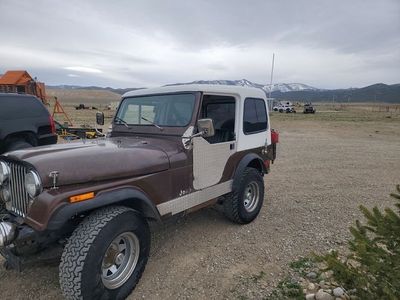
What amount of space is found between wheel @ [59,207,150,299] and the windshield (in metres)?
1.42

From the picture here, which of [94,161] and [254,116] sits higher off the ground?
[254,116]

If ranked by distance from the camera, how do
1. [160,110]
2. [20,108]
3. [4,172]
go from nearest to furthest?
1. [4,172]
2. [160,110]
3. [20,108]

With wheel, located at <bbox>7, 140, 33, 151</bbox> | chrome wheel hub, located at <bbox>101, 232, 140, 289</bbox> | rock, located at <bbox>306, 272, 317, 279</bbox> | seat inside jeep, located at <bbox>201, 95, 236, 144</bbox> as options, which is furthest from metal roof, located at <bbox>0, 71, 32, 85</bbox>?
rock, located at <bbox>306, 272, 317, 279</bbox>

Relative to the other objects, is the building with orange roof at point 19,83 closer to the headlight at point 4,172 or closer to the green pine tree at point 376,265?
the headlight at point 4,172

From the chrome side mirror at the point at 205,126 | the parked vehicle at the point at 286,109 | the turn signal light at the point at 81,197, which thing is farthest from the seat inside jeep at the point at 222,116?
the parked vehicle at the point at 286,109

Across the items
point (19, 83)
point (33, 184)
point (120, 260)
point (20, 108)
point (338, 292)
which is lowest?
point (338, 292)

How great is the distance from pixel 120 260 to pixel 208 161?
160 centimetres

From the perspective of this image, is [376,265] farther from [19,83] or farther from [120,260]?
[19,83]

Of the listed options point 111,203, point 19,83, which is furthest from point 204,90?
point 19,83

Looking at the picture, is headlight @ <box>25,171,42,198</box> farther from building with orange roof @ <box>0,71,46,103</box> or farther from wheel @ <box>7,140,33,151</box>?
building with orange roof @ <box>0,71,46,103</box>

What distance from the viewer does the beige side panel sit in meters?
3.80

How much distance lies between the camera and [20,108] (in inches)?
277

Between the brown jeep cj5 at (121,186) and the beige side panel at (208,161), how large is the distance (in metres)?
0.01

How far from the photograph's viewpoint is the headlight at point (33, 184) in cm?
259
